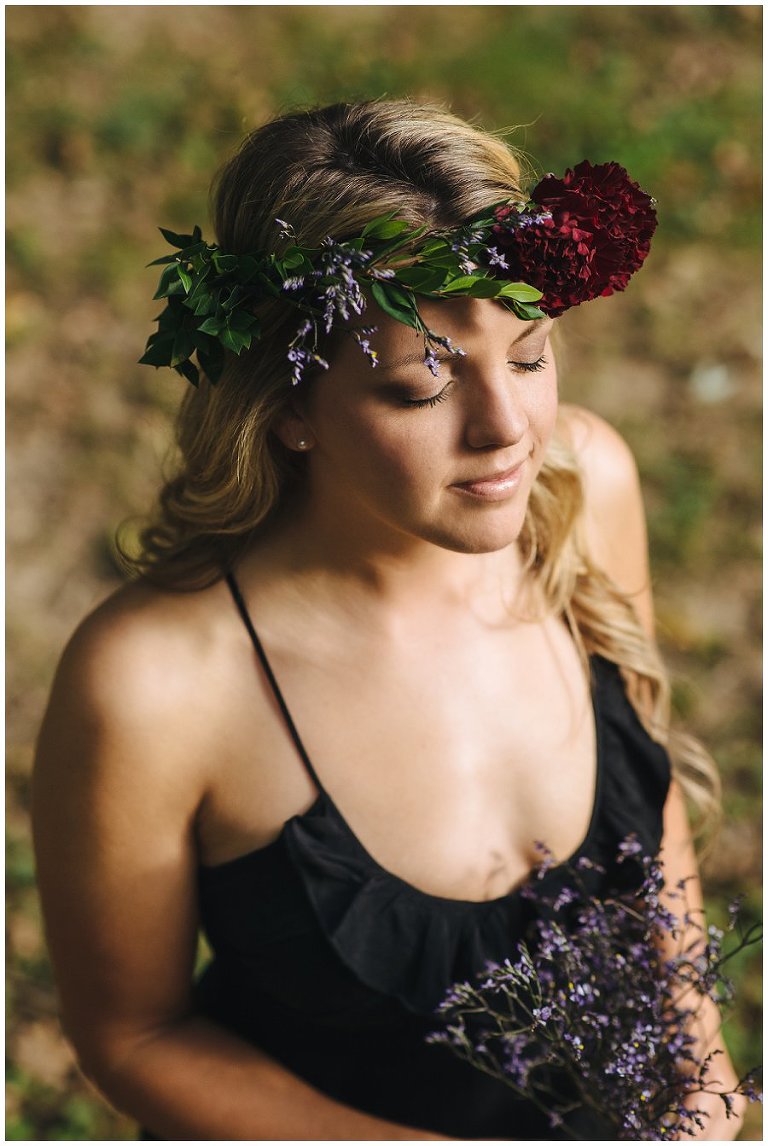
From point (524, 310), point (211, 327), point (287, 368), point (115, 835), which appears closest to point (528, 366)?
point (524, 310)

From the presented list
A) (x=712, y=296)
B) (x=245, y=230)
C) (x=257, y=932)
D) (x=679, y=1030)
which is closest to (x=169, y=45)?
(x=712, y=296)

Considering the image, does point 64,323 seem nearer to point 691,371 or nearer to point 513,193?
point 691,371

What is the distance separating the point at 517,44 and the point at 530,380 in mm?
4411

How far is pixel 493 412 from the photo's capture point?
1822mm

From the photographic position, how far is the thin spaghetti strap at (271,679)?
221 cm

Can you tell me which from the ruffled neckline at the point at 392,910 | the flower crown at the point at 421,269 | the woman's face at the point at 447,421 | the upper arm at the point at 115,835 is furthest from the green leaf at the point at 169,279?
the ruffled neckline at the point at 392,910

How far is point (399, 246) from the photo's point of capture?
1.78 metres

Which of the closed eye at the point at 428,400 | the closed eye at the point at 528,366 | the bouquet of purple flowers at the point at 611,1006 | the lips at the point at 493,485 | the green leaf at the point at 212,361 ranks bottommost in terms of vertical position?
the bouquet of purple flowers at the point at 611,1006

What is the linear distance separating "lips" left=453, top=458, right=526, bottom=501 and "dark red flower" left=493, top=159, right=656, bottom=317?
26 centimetres


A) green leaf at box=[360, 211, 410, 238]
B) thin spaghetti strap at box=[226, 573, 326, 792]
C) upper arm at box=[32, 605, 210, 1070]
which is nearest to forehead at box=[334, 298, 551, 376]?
green leaf at box=[360, 211, 410, 238]

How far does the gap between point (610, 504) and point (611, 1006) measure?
3.49 ft

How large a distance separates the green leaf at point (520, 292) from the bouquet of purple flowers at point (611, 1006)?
961 millimetres

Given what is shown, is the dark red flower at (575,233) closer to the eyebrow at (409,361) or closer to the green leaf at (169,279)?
the eyebrow at (409,361)

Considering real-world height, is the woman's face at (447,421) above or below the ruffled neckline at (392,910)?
above
